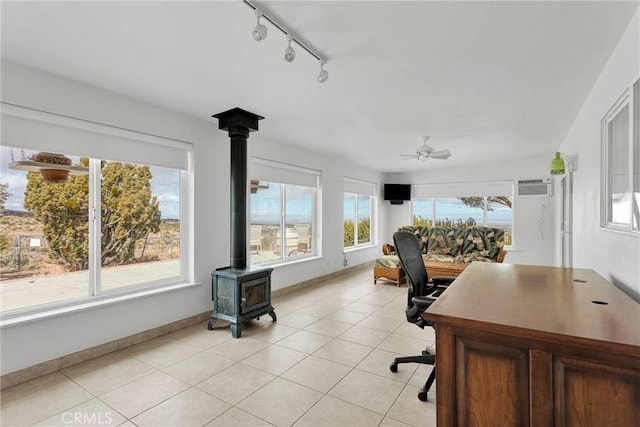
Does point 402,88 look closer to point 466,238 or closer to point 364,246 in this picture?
point 466,238

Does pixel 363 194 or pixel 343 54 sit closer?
pixel 343 54

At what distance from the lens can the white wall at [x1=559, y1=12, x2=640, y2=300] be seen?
1.79 m

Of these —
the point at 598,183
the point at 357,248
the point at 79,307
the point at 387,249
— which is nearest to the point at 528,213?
the point at 387,249

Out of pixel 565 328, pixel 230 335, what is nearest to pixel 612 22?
pixel 565 328

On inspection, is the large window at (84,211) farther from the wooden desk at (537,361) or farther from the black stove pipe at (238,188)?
the wooden desk at (537,361)

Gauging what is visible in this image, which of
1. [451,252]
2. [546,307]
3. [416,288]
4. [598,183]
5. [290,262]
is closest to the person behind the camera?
[546,307]

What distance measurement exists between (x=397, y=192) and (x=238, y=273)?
5607 millimetres

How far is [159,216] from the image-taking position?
3455 mm

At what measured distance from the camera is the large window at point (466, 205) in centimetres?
694

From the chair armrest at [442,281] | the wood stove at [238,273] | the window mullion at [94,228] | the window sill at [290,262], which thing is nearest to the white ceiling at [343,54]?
the wood stove at [238,273]

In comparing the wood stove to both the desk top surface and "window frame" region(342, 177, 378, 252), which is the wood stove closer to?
the desk top surface

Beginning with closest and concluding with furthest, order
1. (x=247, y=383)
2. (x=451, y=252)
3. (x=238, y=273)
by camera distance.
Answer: (x=247, y=383) → (x=238, y=273) → (x=451, y=252)

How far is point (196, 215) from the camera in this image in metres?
3.64

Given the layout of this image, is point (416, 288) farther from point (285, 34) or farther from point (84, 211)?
Result: point (84, 211)
